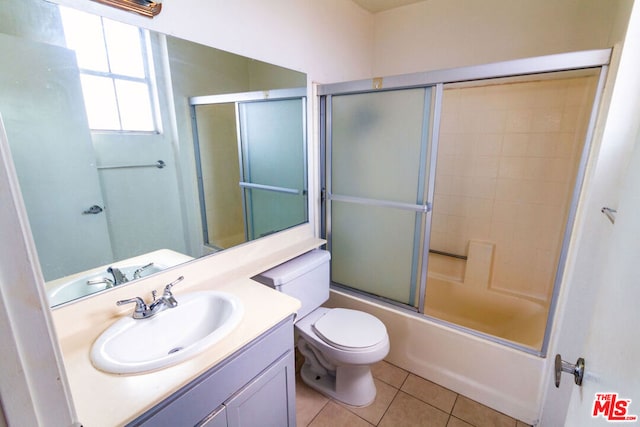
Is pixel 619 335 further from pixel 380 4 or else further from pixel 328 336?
pixel 380 4

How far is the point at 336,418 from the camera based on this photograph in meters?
1.61

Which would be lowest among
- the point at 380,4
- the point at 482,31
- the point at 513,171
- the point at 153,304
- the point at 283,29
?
the point at 153,304

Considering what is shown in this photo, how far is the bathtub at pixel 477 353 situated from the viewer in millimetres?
1541

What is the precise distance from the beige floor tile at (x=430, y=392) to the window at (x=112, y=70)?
201 centimetres

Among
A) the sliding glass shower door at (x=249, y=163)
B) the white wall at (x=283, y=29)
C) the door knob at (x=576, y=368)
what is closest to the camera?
the door knob at (x=576, y=368)

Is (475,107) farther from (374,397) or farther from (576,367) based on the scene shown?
(374,397)

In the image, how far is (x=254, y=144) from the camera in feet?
5.76

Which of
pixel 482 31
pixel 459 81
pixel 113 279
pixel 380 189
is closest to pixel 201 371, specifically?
pixel 113 279

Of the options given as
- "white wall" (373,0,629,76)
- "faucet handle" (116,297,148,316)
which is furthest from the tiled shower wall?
"faucet handle" (116,297,148,316)

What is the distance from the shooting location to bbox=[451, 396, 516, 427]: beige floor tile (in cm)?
156

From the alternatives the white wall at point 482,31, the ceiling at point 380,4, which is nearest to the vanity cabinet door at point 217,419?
the white wall at point 482,31

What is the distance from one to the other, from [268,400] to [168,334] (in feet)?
1.56

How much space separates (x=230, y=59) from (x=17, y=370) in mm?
1443

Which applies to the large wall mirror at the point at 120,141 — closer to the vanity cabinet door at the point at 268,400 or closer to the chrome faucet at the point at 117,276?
the chrome faucet at the point at 117,276
